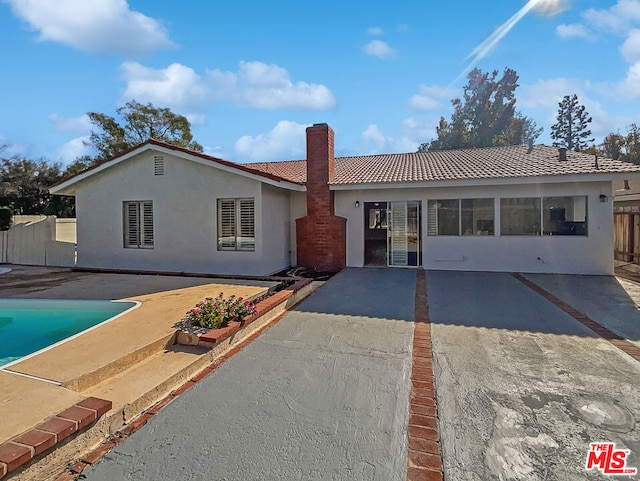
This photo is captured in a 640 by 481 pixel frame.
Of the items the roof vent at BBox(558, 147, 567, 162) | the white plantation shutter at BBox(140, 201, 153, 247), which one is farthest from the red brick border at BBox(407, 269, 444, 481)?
the roof vent at BBox(558, 147, 567, 162)

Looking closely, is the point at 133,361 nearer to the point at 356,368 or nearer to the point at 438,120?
the point at 356,368

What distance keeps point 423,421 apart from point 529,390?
1.59m

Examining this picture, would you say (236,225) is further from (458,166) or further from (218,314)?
(458,166)

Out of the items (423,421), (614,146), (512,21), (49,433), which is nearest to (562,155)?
(512,21)

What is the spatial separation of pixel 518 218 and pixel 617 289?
3.78m

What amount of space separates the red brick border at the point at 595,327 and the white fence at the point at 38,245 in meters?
18.1

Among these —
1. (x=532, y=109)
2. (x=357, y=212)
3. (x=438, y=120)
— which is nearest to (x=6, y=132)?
(x=357, y=212)

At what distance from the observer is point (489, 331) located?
6.44m

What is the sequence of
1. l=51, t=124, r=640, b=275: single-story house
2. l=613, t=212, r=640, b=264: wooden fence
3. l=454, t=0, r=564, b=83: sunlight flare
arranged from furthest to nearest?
l=613, t=212, r=640, b=264: wooden fence < l=51, t=124, r=640, b=275: single-story house < l=454, t=0, r=564, b=83: sunlight flare

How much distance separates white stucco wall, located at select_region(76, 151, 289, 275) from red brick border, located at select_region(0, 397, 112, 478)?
9.12m

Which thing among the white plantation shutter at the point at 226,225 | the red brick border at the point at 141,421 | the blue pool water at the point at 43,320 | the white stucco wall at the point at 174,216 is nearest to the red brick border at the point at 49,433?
the red brick border at the point at 141,421

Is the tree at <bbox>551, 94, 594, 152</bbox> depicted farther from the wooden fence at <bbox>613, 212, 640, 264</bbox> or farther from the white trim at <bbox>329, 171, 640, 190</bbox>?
the white trim at <bbox>329, 171, 640, 190</bbox>

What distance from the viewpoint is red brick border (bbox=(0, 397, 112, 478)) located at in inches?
104

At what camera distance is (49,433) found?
9.62 feet
